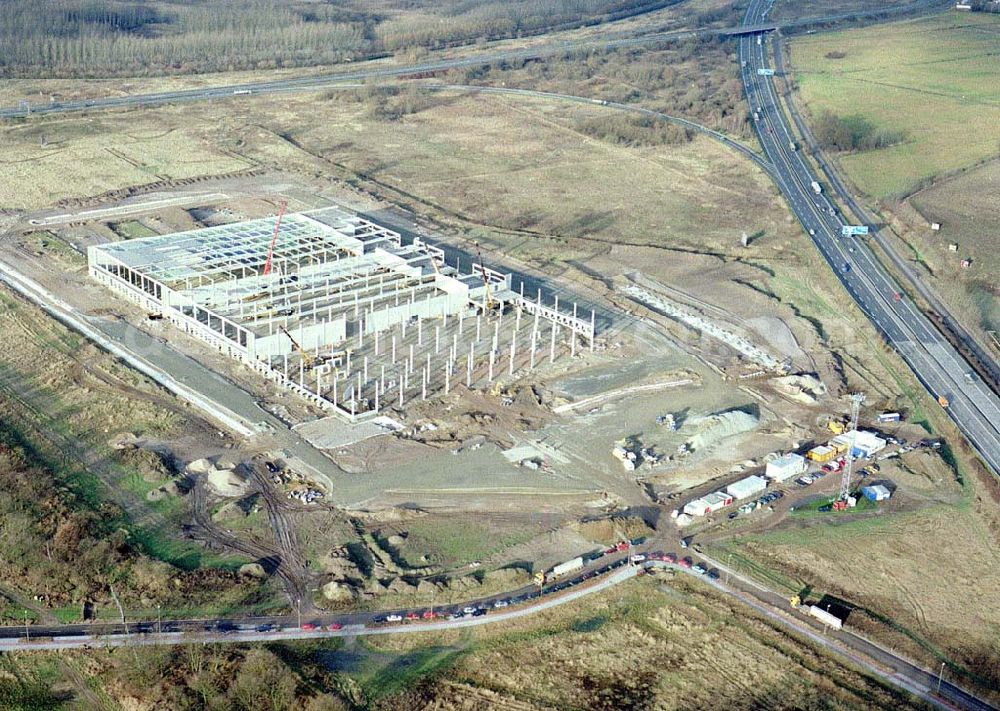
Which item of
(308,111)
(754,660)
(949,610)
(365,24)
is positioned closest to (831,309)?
(949,610)

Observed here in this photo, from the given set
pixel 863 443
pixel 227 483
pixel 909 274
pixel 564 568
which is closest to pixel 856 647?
pixel 564 568

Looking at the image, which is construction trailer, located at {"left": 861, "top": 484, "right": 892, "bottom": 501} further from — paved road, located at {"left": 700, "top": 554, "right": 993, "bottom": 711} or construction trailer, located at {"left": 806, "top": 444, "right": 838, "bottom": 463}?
paved road, located at {"left": 700, "top": 554, "right": 993, "bottom": 711}

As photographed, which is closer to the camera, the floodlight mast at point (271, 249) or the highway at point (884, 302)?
the highway at point (884, 302)

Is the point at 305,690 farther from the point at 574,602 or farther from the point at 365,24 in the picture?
the point at 365,24

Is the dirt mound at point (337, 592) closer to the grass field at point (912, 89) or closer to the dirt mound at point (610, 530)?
the dirt mound at point (610, 530)

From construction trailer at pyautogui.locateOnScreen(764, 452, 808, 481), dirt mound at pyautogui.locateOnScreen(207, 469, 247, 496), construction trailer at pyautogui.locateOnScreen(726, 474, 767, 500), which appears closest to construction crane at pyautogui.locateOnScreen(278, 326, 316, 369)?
dirt mound at pyautogui.locateOnScreen(207, 469, 247, 496)

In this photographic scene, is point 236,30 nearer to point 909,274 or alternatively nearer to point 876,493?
point 909,274

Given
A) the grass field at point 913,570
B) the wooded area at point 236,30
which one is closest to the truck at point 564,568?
the grass field at point 913,570
